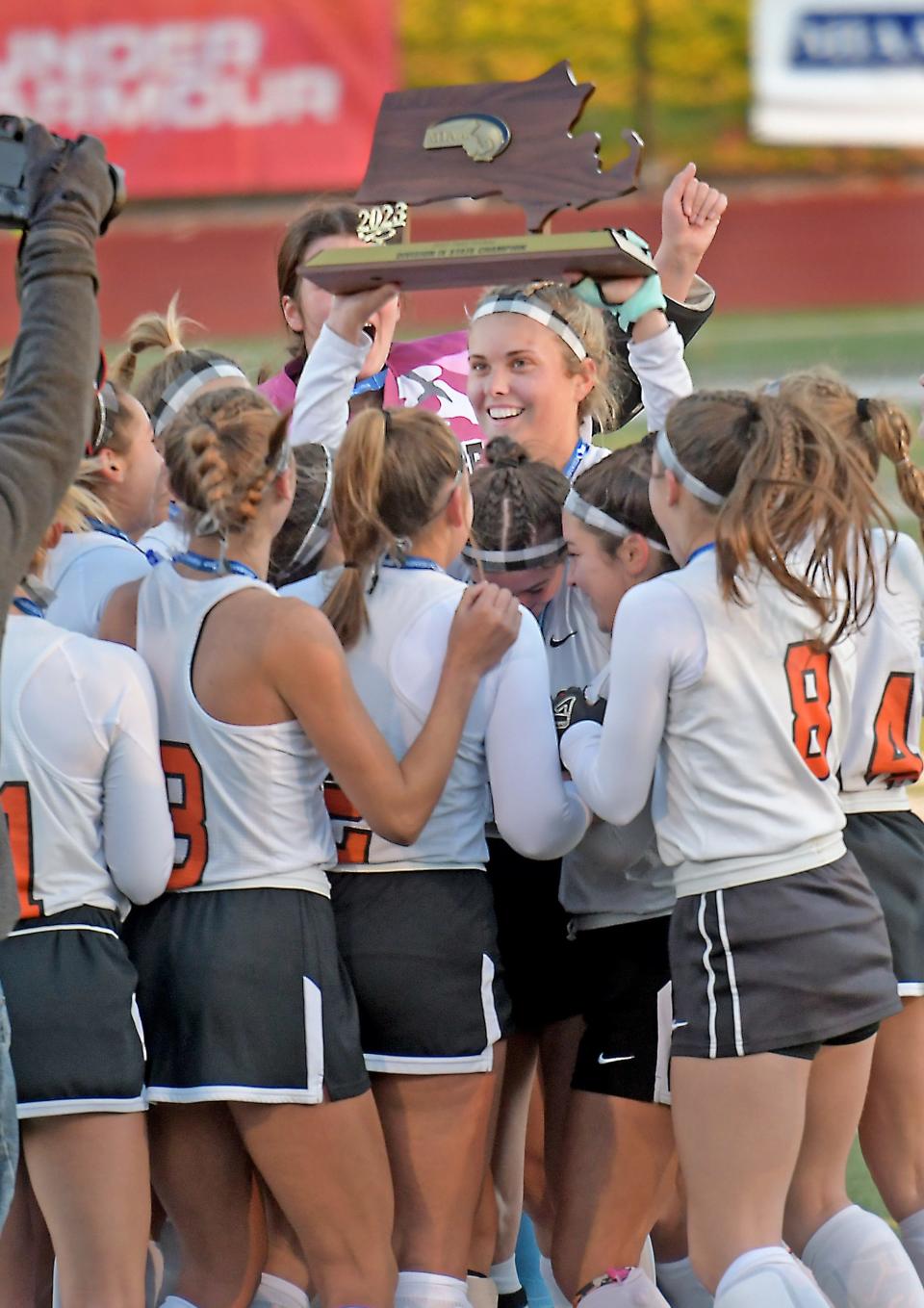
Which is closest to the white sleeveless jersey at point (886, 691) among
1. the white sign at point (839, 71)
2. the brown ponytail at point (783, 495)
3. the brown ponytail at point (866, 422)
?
the brown ponytail at point (866, 422)

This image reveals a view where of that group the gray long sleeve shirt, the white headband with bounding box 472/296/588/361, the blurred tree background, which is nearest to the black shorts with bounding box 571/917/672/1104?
the gray long sleeve shirt

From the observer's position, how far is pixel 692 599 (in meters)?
2.47

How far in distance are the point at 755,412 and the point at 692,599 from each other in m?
0.31

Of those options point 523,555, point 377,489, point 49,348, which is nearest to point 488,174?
point 377,489

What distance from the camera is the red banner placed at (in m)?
16.2

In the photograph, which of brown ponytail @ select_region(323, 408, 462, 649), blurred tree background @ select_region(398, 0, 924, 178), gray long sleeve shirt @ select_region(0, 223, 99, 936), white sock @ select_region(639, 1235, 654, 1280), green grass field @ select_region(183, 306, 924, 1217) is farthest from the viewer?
blurred tree background @ select_region(398, 0, 924, 178)

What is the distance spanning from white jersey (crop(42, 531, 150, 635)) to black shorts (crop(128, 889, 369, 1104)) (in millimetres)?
621

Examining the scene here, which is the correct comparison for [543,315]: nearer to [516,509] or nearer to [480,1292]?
[516,509]

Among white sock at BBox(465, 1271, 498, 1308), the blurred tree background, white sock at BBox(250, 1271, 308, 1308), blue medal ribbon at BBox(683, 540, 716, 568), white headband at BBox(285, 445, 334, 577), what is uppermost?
the blurred tree background

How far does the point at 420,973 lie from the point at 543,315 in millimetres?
1625

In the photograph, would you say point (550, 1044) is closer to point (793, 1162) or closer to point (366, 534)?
point (793, 1162)

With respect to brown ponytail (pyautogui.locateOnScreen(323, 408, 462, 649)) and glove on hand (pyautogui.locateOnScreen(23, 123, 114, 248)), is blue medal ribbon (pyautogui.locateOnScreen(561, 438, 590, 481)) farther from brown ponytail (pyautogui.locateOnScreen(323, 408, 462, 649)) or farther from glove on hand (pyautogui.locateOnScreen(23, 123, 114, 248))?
glove on hand (pyautogui.locateOnScreen(23, 123, 114, 248))

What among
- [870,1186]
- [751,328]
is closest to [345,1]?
[751,328]

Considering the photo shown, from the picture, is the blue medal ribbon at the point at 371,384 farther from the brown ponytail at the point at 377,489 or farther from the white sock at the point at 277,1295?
the white sock at the point at 277,1295
